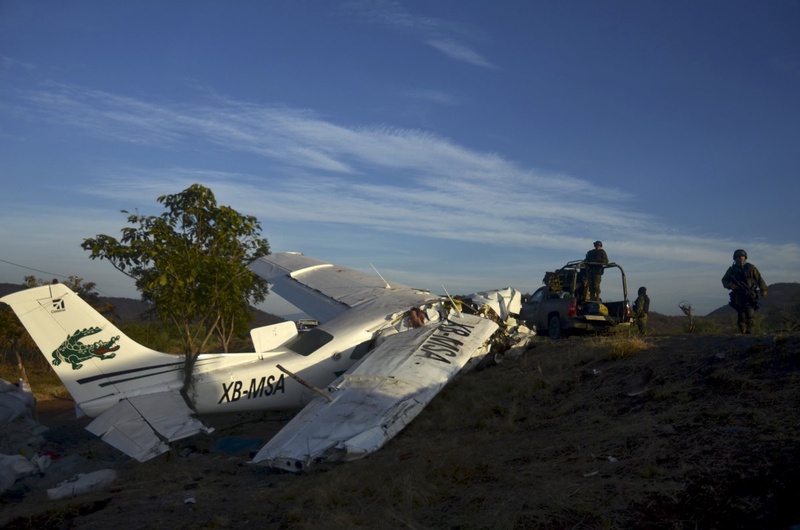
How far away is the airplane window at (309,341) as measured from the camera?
11359 millimetres

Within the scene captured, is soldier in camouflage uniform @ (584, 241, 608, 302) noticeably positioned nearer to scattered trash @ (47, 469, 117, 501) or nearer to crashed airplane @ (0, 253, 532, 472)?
crashed airplane @ (0, 253, 532, 472)

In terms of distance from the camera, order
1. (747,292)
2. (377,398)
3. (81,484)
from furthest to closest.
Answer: (747,292) < (377,398) < (81,484)

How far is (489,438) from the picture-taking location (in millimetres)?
7320

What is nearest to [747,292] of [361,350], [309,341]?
[361,350]

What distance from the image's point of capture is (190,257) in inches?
478

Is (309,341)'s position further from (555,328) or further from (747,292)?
(747,292)

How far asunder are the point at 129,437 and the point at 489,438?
485 cm

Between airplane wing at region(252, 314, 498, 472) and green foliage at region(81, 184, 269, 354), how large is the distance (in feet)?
12.5

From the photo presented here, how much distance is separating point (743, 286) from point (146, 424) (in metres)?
10.5

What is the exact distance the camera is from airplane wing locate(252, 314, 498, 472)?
6941 mm

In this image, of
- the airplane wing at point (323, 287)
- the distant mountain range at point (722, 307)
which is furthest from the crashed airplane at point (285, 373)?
the distant mountain range at point (722, 307)

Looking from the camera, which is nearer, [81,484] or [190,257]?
[81,484]

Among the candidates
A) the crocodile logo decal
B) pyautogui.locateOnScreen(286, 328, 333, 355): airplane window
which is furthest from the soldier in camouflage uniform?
the crocodile logo decal

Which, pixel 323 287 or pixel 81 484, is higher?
pixel 323 287
